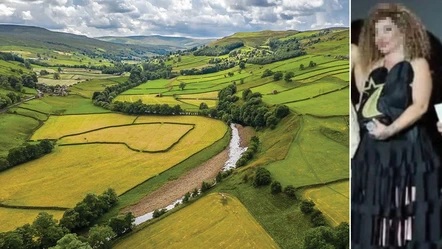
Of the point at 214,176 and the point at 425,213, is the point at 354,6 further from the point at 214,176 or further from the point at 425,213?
the point at 214,176

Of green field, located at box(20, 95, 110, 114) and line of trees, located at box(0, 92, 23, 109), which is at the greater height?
line of trees, located at box(0, 92, 23, 109)

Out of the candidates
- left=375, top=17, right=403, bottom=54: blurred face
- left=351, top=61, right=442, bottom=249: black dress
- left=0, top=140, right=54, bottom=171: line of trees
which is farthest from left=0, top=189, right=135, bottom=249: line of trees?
left=375, top=17, right=403, bottom=54: blurred face

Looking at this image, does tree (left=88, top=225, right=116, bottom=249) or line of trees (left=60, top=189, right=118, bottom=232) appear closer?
tree (left=88, top=225, right=116, bottom=249)

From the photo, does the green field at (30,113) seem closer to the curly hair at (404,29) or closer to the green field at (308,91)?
the green field at (308,91)

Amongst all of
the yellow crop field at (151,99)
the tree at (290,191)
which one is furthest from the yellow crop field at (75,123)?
the tree at (290,191)

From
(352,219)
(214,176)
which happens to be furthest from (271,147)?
(352,219)

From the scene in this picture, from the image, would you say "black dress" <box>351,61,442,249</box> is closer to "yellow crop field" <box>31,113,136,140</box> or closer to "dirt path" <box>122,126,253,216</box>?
"dirt path" <box>122,126,253,216</box>

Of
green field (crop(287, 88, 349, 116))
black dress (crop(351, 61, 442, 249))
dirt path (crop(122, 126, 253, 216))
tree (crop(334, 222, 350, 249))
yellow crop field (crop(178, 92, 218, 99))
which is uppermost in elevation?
black dress (crop(351, 61, 442, 249))
